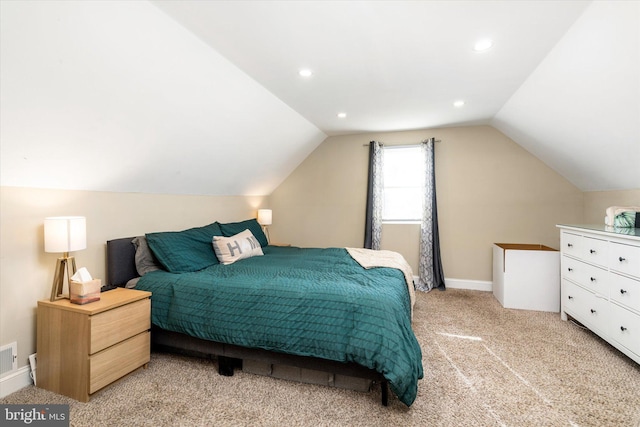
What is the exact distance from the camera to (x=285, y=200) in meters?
5.20

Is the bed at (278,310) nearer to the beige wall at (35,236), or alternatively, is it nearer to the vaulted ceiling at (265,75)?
the beige wall at (35,236)

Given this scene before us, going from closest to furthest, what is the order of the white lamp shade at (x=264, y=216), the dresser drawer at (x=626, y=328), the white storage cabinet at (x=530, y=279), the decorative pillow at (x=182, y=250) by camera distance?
1. the dresser drawer at (x=626, y=328)
2. the decorative pillow at (x=182, y=250)
3. the white storage cabinet at (x=530, y=279)
4. the white lamp shade at (x=264, y=216)

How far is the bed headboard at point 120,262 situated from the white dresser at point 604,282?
389 centimetres

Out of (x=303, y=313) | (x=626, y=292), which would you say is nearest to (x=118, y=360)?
(x=303, y=313)

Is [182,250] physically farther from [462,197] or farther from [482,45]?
[462,197]

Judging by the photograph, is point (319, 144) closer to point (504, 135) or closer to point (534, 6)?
point (504, 135)

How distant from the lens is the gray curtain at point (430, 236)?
4.29 m

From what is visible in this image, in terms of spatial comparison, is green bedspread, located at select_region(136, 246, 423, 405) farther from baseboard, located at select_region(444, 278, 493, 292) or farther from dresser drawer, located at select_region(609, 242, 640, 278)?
baseboard, located at select_region(444, 278, 493, 292)

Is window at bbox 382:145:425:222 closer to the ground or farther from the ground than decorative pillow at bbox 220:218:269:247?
farther from the ground

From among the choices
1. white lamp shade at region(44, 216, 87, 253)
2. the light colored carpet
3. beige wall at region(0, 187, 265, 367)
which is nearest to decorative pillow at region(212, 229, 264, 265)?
beige wall at region(0, 187, 265, 367)

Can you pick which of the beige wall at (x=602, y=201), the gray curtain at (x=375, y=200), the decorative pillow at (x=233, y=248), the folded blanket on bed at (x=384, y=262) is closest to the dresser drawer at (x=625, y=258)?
the beige wall at (x=602, y=201)

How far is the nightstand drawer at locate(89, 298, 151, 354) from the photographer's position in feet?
6.10

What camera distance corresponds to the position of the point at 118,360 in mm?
1994

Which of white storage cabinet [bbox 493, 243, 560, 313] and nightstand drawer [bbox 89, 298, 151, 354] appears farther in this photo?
white storage cabinet [bbox 493, 243, 560, 313]
